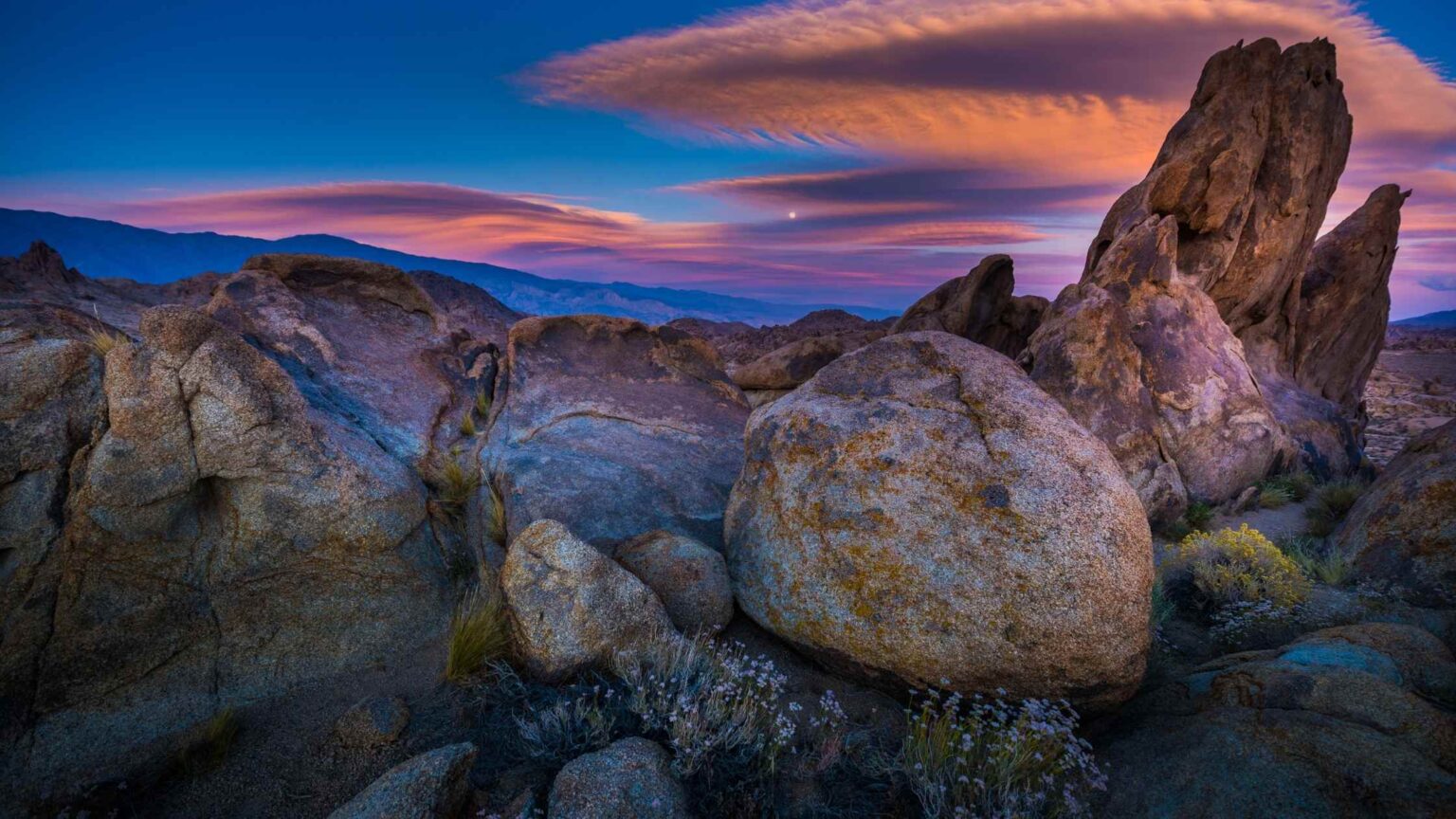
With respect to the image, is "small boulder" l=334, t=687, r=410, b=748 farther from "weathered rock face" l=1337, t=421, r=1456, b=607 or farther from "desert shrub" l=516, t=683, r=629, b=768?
"weathered rock face" l=1337, t=421, r=1456, b=607

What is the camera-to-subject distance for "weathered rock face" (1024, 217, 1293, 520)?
10328 mm

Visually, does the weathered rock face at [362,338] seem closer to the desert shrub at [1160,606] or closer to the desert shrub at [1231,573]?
the desert shrub at [1160,606]

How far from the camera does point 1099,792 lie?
3.57 m

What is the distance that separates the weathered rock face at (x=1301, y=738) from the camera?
3029 mm

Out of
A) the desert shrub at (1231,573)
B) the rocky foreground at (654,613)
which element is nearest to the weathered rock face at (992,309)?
the desert shrub at (1231,573)

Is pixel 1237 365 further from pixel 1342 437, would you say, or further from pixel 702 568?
pixel 702 568

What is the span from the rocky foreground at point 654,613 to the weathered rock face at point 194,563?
2 cm

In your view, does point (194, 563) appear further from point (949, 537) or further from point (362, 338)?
point (949, 537)

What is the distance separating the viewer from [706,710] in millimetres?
3693

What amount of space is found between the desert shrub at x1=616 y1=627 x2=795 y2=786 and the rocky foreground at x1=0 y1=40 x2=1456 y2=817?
0.03m

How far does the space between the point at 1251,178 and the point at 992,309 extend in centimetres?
605

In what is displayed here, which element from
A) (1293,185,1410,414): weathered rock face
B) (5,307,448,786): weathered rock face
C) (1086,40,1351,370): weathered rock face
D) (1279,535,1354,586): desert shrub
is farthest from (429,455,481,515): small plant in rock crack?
(1293,185,1410,414): weathered rock face

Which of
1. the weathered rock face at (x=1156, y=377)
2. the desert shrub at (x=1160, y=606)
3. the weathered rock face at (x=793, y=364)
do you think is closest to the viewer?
the desert shrub at (x=1160, y=606)

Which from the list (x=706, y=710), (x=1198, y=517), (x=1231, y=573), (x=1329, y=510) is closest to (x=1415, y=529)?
(x=1231, y=573)
